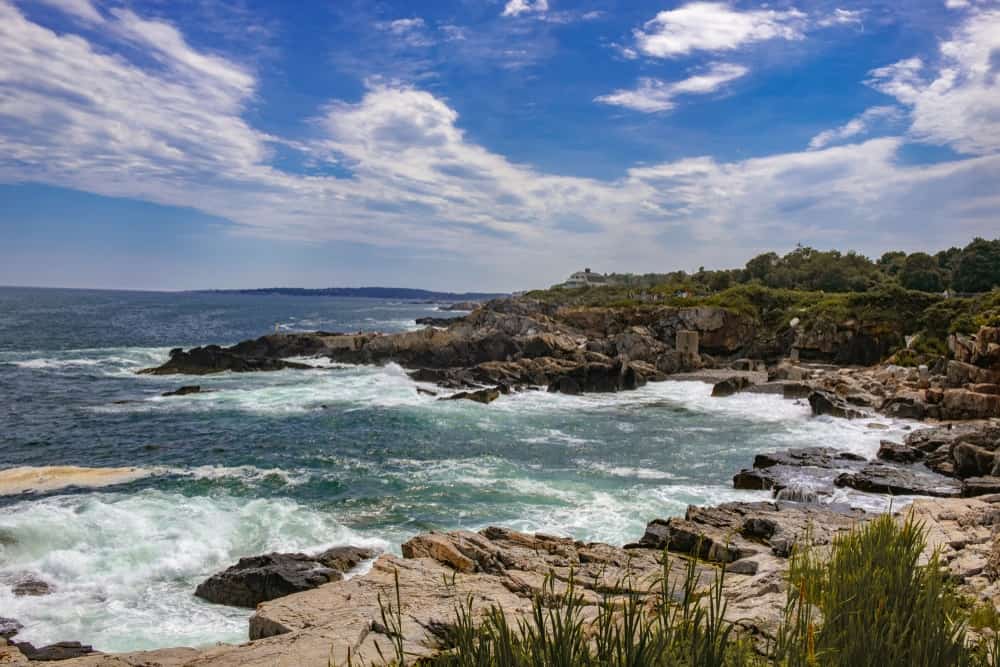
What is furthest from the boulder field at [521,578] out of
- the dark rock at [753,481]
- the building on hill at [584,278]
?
the building on hill at [584,278]

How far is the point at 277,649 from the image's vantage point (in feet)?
22.7

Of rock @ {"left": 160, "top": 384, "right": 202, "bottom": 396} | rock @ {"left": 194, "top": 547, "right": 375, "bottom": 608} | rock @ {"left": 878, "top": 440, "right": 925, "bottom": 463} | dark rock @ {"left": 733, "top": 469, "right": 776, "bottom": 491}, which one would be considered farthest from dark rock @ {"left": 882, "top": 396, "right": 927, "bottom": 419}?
rock @ {"left": 160, "top": 384, "right": 202, "bottom": 396}

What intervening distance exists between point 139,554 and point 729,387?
100ft

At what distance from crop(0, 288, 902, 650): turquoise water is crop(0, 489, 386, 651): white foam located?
0.05m

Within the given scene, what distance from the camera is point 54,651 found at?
→ 8.87 m

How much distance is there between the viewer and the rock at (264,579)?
11.1 m

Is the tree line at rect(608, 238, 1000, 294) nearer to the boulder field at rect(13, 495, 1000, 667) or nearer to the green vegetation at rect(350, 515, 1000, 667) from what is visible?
the boulder field at rect(13, 495, 1000, 667)

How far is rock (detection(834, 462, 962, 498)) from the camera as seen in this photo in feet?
54.2

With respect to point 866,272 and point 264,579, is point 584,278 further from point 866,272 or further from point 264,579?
point 264,579

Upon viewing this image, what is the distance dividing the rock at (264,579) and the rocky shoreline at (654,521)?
3 cm

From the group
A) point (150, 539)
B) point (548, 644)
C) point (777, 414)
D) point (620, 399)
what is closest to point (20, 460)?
point (150, 539)

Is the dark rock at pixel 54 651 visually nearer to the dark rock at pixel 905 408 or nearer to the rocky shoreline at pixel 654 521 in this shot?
the rocky shoreline at pixel 654 521

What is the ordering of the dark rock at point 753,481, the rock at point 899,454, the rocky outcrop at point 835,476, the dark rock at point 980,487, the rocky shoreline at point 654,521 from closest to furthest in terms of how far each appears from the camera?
the rocky shoreline at point 654,521, the dark rock at point 980,487, the rocky outcrop at point 835,476, the dark rock at point 753,481, the rock at point 899,454

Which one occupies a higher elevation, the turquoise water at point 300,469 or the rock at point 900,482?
the rock at point 900,482
